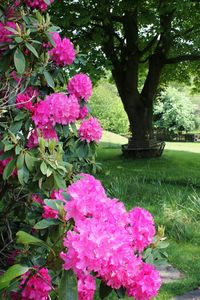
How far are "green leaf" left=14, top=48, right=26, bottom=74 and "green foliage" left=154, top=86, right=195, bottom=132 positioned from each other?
30.6 meters

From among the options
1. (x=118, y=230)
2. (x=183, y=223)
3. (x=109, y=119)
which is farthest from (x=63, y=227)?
(x=109, y=119)

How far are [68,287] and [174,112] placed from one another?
32.5 metres

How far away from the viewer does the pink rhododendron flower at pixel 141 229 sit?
67.3 inches

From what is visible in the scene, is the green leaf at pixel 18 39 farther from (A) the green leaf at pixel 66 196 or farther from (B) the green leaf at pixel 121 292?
(B) the green leaf at pixel 121 292

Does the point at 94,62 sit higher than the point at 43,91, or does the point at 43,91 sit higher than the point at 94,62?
the point at 94,62

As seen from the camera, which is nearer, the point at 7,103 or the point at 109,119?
the point at 7,103

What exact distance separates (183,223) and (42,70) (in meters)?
3.50

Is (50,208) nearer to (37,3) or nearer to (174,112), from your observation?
(37,3)

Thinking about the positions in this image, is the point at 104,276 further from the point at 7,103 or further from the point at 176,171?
the point at 176,171

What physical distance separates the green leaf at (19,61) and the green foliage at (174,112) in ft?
100

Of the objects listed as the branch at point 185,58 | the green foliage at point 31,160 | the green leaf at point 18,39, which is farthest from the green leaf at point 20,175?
the branch at point 185,58

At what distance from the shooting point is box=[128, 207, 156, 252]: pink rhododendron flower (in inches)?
67.3

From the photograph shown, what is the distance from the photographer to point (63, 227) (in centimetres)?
160

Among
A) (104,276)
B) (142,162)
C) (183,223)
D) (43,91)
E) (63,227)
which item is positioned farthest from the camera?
(142,162)
